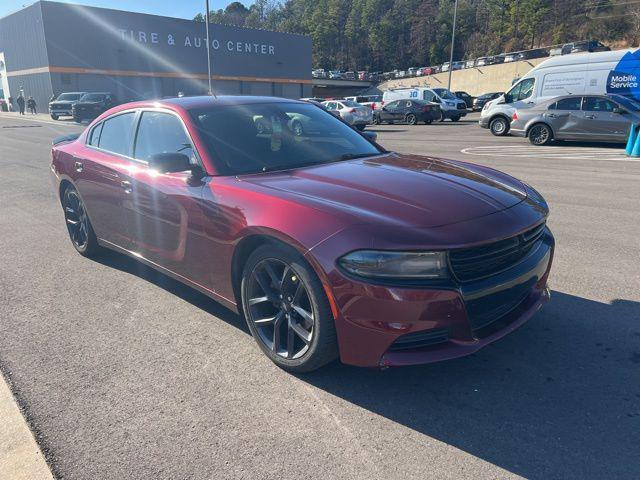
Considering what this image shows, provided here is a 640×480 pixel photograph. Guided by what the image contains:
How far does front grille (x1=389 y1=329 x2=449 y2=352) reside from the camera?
254 cm

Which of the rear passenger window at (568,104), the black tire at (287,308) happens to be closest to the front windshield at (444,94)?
the rear passenger window at (568,104)

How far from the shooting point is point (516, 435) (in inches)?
96.7

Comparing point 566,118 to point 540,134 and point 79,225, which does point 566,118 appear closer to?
point 540,134

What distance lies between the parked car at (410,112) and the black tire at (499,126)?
29.4ft

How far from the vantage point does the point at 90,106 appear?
2895 cm

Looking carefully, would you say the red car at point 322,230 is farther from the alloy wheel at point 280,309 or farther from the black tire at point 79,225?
the black tire at point 79,225

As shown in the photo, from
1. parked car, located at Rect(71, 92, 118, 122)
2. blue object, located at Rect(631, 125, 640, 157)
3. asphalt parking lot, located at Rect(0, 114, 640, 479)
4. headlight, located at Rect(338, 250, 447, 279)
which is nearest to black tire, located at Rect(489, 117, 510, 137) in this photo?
blue object, located at Rect(631, 125, 640, 157)

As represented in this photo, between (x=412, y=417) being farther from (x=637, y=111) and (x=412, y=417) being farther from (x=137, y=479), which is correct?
(x=637, y=111)

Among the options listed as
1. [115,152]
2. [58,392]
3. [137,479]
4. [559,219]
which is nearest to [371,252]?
[137,479]

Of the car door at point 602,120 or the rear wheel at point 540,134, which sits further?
the rear wheel at point 540,134

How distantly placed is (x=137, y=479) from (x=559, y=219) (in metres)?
5.92

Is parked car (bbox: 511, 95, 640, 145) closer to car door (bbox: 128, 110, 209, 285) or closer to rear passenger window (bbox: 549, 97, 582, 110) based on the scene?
rear passenger window (bbox: 549, 97, 582, 110)

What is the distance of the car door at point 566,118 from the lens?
14.7 meters

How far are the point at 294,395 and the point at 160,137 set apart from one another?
2.34 meters
